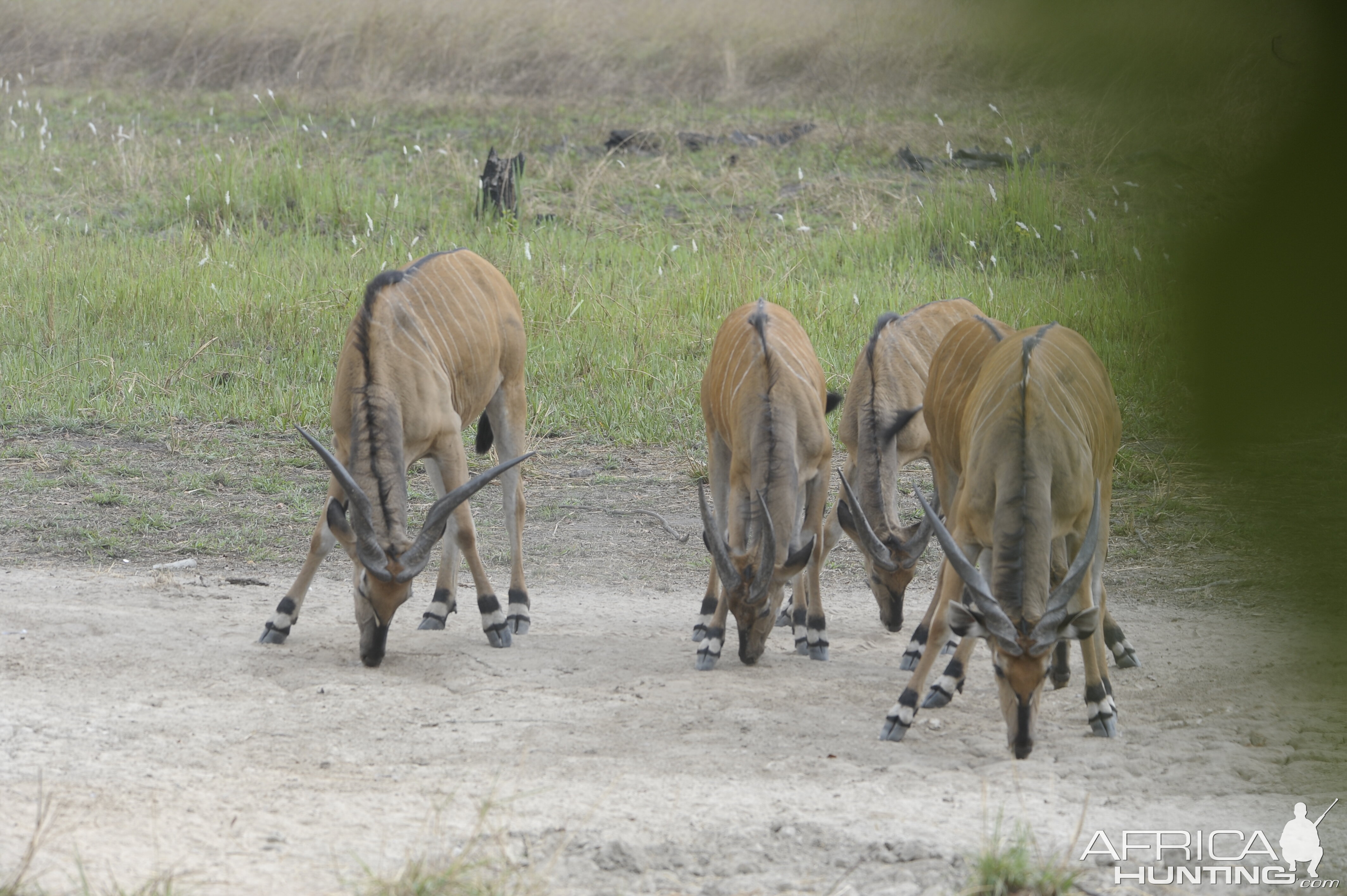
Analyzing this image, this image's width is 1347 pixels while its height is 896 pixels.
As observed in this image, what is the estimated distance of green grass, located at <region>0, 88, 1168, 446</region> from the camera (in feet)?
30.1

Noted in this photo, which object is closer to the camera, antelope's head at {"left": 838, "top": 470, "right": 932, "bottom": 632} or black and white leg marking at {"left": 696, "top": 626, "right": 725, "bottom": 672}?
black and white leg marking at {"left": 696, "top": 626, "right": 725, "bottom": 672}

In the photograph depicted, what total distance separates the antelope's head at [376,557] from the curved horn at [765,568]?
3.68 ft

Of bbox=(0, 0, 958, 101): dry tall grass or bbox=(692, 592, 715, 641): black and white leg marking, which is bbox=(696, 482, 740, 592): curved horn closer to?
bbox=(692, 592, 715, 641): black and white leg marking

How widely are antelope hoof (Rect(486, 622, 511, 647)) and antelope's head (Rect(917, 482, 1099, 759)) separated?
216 centimetres

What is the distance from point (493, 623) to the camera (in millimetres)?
5715

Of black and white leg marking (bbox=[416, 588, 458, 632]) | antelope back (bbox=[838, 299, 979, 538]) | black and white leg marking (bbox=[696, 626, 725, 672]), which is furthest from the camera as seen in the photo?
antelope back (bbox=[838, 299, 979, 538])

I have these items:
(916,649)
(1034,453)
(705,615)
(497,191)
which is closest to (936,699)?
(916,649)

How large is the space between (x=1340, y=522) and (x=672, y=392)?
8622 mm

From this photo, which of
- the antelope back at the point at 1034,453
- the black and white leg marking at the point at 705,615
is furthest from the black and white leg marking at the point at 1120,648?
the black and white leg marking at the point at 705,615

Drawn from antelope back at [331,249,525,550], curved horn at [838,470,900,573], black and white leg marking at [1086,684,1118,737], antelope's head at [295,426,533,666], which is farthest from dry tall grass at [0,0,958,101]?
black and white leg marking at [1086,684,1118,737]

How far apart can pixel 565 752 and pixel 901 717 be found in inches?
46.3

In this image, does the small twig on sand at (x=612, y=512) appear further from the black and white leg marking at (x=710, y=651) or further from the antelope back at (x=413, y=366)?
the black and white leg marking at (x=710, y=651)

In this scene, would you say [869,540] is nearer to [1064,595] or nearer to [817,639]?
[817,639]

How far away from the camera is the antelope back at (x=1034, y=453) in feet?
14.5
